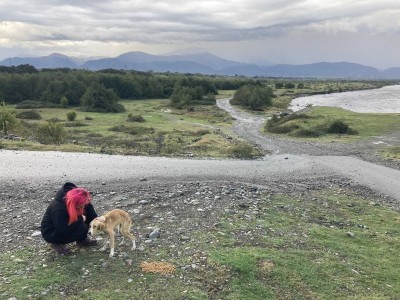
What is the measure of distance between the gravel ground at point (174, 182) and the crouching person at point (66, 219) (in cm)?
113

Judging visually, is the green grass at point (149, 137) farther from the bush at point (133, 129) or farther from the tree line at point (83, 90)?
the tree line at point (83, 90)

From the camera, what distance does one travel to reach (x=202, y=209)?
1808 cm

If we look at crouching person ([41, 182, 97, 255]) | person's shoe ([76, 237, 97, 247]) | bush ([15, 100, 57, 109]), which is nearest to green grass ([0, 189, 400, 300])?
person's shoe ([76, 237, 97, 247])

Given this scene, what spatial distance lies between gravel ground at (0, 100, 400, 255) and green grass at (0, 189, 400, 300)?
1298 millimetres

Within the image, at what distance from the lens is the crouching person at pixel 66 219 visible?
38.8 feet

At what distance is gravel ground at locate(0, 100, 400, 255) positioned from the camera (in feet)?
53.9

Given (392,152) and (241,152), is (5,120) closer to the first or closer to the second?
(241,152)

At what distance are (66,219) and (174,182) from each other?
45.8ft

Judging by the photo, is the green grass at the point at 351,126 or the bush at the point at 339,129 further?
the bush at the point at 339,129

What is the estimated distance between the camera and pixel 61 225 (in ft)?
39.1

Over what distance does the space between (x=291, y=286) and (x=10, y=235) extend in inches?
410

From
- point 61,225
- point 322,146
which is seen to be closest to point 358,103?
point 322,146

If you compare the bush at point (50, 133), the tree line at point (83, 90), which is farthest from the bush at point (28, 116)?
the bush at point (50, 133)

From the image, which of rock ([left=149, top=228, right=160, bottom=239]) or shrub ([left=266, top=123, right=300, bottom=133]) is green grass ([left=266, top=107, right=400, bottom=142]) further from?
rock ([left=149, top=228, right=160, bottom=239])
